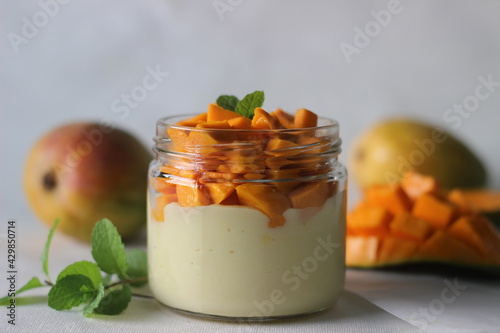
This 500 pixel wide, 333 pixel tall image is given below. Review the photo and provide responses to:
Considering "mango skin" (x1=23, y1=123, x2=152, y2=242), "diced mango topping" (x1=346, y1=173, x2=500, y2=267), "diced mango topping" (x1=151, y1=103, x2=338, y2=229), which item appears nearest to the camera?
"diced mango topping" (x1=151, y1=103, x2=338, y2=229)

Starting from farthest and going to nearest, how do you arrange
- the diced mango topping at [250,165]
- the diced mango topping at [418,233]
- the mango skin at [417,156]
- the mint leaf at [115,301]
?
the mango skin at [417,156]
the diced mango topping at [418,233]
the mint leaf at [115,301]
the diced mango topping at [250,165]

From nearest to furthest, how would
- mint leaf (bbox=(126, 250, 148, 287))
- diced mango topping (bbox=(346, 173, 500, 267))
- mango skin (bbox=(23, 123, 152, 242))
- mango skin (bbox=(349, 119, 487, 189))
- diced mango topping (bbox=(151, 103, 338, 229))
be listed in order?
diced mango topping (bbox=(151, 103, 338, 229)), mint leaf (bbox=(126, 250, 148, 287)), diced mango topping (bbox=(346, 173, 500, 267)), mango skin (bbox=(23, 123, 152, 242)), mango skin (bbox=(349, 119, 487, 189))

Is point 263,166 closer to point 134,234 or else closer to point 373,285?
point 373,285

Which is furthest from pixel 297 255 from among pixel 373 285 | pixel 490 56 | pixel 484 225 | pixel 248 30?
pixel 490 56

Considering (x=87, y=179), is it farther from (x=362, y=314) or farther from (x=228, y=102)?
(x=362, y=314)

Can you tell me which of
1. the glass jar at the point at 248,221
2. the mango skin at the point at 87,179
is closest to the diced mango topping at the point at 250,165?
the glass jar at the point at 248,221

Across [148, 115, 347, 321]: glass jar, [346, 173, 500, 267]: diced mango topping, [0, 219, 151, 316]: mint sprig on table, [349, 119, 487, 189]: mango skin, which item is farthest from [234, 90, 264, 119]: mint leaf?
[349, 119, 487, 189]: mango skin

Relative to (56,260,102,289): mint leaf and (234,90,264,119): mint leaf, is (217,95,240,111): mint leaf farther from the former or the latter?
(56,260,102,289): mint leaf

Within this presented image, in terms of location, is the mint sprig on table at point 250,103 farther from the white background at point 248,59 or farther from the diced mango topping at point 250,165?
the white background at point 248,59
